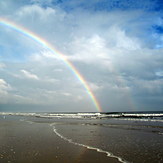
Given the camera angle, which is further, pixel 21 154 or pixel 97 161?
pixel 21 154

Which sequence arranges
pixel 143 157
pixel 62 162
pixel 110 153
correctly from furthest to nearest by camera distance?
pixel 110 153 → pixel 143 157 → pixel 62 162

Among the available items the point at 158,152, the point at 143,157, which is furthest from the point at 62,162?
the point at 158,152

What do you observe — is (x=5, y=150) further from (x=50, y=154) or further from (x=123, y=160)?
(x=123, y=160)

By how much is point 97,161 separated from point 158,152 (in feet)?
15.1

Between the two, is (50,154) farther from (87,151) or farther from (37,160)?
(87,151)

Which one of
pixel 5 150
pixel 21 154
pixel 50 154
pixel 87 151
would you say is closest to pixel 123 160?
pixel 87 151

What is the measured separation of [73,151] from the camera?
13.2 metres

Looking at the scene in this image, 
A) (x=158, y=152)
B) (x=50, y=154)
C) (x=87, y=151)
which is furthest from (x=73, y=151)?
(x=158, y=152)

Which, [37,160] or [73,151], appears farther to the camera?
[73,151]

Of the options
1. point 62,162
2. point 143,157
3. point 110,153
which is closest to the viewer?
point 62,162

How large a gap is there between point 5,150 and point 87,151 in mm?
5354

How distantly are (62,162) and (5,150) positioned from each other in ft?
16.2

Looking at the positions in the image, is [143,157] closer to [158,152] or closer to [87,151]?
[158,152]

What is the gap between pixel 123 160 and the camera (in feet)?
35.6
